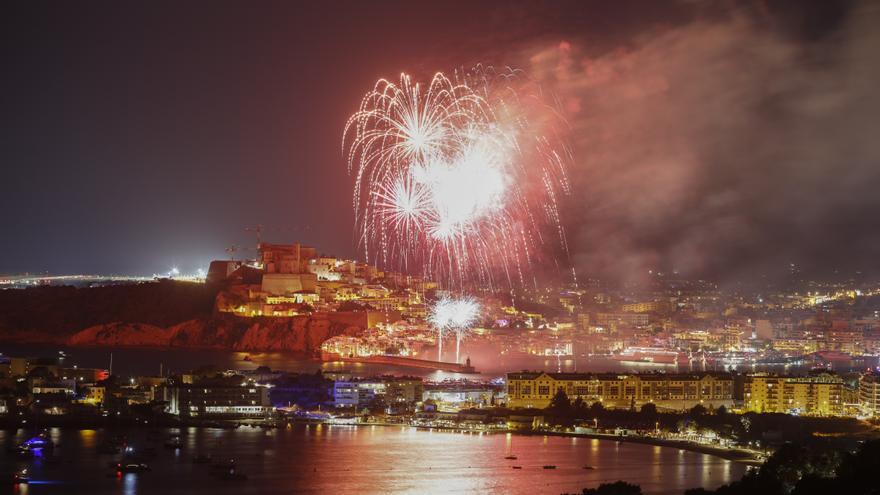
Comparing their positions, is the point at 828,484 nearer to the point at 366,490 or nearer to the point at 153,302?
the point at 366,490

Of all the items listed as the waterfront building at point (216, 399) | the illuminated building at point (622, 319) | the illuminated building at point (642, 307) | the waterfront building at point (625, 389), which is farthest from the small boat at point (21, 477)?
the illuminated building at point (642, 307)

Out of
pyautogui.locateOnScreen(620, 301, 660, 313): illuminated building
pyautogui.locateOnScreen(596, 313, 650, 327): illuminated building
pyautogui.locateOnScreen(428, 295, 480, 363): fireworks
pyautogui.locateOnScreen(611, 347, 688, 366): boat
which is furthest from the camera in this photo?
pyautogui.locateOnScreen(620, 301, 660, 313): illuminated building

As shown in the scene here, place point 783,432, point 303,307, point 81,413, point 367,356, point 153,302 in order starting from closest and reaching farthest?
point 783,432 < point 81,413 < point 367,356 < point 303,307 < point 153,302

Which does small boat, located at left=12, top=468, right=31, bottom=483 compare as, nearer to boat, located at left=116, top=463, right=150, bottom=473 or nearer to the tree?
boat, located at left=116, top=463, right=150, bottom=473

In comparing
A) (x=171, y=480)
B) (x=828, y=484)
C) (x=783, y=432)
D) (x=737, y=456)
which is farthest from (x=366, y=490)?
(x=783, y=432)

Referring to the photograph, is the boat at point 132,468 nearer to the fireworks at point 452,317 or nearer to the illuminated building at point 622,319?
the fireworks at point 452,317

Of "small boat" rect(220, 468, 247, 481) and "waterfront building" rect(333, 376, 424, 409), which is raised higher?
"waterfront building" rect(333, 376, 424, 409)

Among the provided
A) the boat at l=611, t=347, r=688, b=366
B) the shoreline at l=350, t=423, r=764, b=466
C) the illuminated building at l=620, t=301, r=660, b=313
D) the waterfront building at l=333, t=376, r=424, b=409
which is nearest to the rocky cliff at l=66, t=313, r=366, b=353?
the boat at l=611, t=347, r=688, b=366
